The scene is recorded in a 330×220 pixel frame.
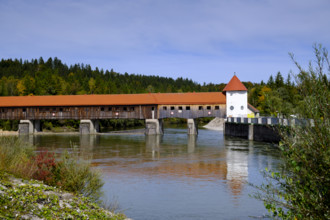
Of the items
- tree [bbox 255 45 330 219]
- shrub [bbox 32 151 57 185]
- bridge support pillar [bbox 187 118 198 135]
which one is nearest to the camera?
tree [bbox 255 45 330 219]

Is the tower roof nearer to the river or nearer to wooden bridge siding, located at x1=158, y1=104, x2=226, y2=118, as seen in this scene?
A: wooden bridge siding, located at x1=158, y1=104, x2=226, y2=118

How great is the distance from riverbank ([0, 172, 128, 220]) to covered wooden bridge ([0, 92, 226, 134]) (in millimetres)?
42162

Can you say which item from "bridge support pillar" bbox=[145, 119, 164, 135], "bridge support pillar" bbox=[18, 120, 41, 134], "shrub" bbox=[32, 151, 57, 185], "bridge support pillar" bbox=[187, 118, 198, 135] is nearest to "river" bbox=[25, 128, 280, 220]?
"shrub" bbox=[32, 151, 57, 185]

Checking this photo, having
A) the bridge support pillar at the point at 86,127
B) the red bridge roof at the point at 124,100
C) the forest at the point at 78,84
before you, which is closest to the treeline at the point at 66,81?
the forest at the point at 78,84

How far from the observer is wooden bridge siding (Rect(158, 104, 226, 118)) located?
53.2 metres

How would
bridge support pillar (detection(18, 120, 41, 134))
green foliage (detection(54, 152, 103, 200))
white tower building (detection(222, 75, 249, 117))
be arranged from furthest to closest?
1. bridge support pillar (detection(18, 120, 41, 134))
2. white tower building (detection(222, 75, 249, 117))
3. green foliage (detection(54, 152, 103, 200))

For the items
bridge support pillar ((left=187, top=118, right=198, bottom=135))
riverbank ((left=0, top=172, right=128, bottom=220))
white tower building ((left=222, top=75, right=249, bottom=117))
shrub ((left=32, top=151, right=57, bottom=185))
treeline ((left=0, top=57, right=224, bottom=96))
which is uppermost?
treeline ((left=0, top=57, right=224, bottom=96))

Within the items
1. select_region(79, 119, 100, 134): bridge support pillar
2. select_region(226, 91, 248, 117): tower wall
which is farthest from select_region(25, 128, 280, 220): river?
select_region(79, 119, 100, 134): bridge support pillar

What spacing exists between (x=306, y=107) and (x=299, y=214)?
5.99ft

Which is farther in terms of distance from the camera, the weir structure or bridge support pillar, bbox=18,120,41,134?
bridge support pillar, bbox=18,120,41,134

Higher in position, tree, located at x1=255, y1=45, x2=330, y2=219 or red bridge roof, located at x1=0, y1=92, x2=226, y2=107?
red bridge roof, located at x1=0, y1=92, x2=226, y2=107

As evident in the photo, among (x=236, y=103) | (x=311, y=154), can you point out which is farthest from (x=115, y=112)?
(x=311, y=154)

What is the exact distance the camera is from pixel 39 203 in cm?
924

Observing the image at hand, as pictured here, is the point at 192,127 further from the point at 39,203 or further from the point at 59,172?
the point at 39,203
